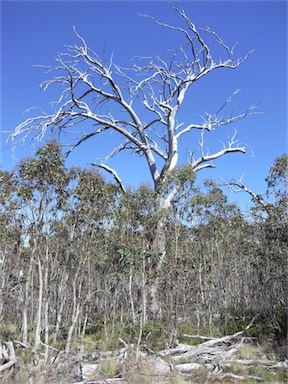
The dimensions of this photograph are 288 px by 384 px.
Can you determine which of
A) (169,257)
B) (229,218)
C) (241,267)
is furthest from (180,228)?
(241,267)

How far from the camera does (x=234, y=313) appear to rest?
11.7 m

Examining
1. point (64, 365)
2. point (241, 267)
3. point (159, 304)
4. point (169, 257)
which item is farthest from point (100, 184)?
point (241, 267)

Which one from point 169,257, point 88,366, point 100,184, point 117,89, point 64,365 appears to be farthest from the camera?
point 117,89

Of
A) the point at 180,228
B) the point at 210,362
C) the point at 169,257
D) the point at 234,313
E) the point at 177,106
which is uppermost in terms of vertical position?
the point at 177,106

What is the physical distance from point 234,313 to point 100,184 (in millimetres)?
6595

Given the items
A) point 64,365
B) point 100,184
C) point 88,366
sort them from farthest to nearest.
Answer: point 100,184, point 88,366, point 64,365

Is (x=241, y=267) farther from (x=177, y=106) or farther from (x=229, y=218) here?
(x=177, y=106)

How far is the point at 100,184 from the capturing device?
812 cm

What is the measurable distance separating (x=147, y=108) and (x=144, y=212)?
4772 millimetres

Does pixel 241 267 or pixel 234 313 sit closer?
pixel 234 313

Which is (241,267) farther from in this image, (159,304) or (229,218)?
(159,304)

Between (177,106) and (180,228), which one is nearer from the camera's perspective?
(180,228)

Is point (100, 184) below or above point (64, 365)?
above

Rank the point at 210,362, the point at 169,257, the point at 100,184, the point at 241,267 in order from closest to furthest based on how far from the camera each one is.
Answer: the point at 210,362
the point at 100,184
the point at 169,257
the point at 241,267
